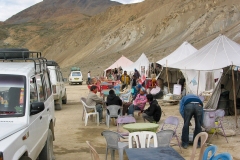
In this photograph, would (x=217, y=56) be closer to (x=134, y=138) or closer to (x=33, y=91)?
(x=134, y=138)

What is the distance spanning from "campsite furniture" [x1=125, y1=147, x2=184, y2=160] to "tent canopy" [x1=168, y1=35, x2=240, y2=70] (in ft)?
25.6

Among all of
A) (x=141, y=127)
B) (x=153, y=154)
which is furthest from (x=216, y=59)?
(x=153, y=154)

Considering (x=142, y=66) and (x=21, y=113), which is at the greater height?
(x=142, y=66)

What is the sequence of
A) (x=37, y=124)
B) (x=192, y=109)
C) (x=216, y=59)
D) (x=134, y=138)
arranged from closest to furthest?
(x=37, y=124) < (x=134, y=138) < (x=192, y=109) < (x=216, y=59)

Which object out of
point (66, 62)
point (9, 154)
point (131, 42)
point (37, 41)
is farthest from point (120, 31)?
point (9, 154)

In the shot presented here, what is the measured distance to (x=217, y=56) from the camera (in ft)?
45.7

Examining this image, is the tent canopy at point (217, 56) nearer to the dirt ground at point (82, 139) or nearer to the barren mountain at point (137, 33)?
the dirt ground at point (82, 139)

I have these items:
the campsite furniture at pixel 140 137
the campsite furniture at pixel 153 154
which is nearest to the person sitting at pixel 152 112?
the campsite furniture at pixel 140 137

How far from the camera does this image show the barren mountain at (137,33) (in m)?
49.9

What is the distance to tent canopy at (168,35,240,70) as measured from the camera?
522 inches

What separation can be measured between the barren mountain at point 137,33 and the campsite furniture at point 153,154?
51.0 feet

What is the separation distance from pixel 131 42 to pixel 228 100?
53.7m

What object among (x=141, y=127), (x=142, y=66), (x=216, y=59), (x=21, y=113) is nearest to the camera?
(x=21, y=113)

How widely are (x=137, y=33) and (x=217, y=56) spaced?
54.4m
